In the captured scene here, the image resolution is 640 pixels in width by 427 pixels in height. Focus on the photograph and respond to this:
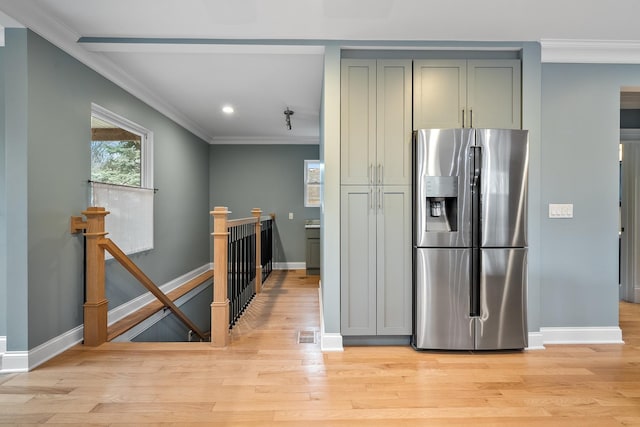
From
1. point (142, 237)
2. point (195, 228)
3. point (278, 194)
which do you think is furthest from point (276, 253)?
point (142, 237)

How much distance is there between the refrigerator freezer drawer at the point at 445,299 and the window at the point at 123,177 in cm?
299

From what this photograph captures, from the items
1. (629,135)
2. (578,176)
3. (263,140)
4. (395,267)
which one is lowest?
(395,267)

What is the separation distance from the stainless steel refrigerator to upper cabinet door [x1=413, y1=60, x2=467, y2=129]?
204 mm

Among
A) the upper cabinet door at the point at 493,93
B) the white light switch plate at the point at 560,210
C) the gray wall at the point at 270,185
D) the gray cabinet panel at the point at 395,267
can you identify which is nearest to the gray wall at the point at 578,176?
the white light switch plate at the point at 560,210

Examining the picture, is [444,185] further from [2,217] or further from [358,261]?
[2,217]

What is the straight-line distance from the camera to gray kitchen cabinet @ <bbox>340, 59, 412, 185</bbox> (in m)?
2.73

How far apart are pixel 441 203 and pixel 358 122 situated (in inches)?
37.3

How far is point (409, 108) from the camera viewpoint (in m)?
2.75

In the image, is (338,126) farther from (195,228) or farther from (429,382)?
(195,228)

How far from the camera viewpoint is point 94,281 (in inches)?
111

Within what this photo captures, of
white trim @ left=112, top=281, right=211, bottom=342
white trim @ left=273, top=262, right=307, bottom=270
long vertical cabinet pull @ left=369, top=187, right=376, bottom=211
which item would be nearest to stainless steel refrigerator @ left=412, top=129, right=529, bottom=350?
long vertical cabinet pull @ left=369, top=187, right=376, bottom=211

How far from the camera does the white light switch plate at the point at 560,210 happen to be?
9.41 ft

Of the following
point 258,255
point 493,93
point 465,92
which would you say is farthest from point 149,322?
point 493,93

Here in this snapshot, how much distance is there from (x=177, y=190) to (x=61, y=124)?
2.34m
